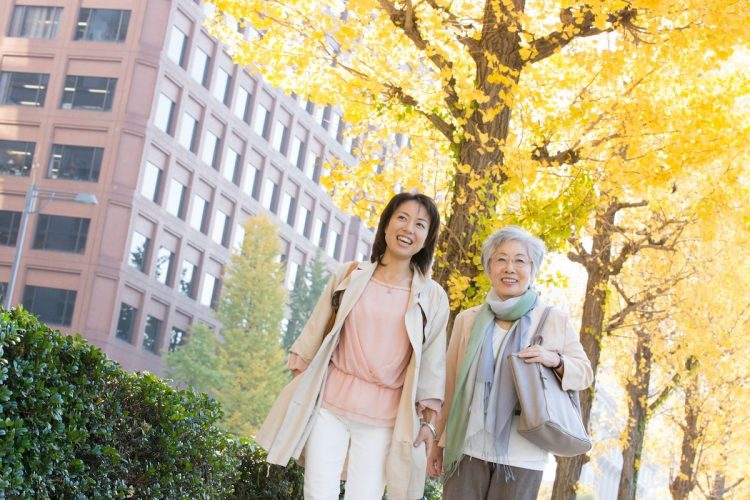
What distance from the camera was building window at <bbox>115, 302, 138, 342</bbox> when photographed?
45.5 meters

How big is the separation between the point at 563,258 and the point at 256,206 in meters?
41.4

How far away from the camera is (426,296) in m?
4.93

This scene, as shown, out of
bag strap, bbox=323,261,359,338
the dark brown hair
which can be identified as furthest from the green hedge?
the dark brown hair

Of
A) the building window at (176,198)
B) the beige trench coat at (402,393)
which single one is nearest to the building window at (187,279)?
the building window at (176,198)

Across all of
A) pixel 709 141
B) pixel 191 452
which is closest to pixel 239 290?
pixel 709 141

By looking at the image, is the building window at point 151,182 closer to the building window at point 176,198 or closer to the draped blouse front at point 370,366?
the building window at point 176,198

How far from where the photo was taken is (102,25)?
48.0m

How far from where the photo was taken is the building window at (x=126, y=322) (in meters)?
45.5

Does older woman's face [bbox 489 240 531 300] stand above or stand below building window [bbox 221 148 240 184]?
below

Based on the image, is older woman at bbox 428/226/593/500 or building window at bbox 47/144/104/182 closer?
older woman at bbox 428/226/593/500

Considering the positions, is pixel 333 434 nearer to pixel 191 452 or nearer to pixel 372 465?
pixel 372 465

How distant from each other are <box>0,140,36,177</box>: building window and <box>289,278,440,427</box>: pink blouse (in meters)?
45.0

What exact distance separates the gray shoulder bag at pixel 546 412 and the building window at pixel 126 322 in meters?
42.7

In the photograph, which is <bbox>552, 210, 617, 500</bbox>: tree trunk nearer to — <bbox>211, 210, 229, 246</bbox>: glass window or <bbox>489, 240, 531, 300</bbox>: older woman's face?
<bbox>489, 240, 531, 300</bbox>: older woman's face
